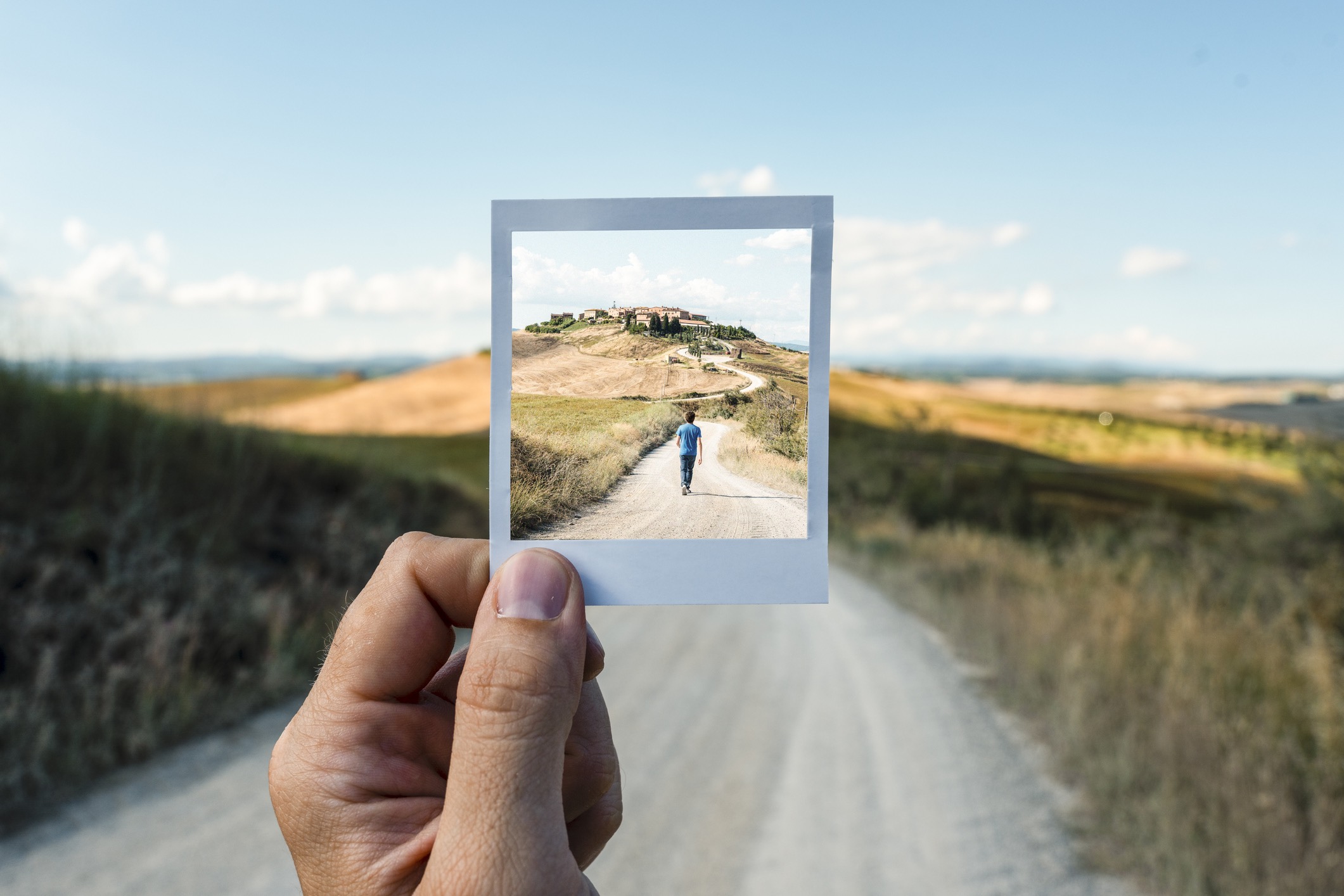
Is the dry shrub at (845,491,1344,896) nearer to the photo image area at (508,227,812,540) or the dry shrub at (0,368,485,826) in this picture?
the photo image area at (508,227,812,540)

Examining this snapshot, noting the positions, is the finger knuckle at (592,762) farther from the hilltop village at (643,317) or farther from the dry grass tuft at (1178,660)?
the dry grass tuft at (1178,660)

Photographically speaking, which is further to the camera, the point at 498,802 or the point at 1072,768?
the point at 1072,768

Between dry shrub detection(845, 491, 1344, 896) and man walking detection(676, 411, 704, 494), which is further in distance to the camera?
dry shrub detection(845, 491, 1344, 896)

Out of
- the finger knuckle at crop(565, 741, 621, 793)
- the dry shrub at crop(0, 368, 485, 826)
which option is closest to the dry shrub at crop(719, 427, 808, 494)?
the finger knuckle at crop(565, 741, 621, 793)

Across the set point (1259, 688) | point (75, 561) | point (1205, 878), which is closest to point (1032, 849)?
point (1205, 878)

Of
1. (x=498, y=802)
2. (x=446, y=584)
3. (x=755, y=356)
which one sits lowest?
(x=498, y=802)

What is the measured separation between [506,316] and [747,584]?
67cm

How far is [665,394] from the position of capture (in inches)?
62.4

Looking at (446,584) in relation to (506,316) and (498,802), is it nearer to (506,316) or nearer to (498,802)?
(498,802)

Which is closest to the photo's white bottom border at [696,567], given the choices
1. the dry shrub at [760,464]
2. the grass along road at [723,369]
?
the dry shrub at [760,464]

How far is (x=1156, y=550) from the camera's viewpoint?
12117 millimetres

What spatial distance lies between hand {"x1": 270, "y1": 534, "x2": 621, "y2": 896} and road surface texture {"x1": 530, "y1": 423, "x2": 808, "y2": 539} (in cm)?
12

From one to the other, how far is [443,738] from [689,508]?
0.72 m

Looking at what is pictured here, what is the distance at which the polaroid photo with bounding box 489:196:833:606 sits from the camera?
4.85 ft
